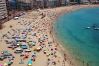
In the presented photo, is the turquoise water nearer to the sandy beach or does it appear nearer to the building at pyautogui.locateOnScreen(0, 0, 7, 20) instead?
the sandy beach

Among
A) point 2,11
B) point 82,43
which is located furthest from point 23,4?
point 82,43

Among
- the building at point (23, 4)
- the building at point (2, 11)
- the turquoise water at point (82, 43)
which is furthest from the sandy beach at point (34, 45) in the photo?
the building at point (23, 4)

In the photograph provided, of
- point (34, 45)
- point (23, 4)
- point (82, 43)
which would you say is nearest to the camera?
point (34, 45)

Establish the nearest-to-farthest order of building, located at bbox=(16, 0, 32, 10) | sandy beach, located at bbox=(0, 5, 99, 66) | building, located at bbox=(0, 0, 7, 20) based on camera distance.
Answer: sandy beach, located at bbox=(0, 5, 99, 66), building, located at bbox=(0, 0, 7, 20), building, located at bbox=(16, 0, 32, 10)

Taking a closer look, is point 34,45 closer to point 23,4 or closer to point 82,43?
point 82,43

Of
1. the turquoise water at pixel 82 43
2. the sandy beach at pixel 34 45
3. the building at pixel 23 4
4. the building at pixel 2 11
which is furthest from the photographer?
the building at pixel 23 4

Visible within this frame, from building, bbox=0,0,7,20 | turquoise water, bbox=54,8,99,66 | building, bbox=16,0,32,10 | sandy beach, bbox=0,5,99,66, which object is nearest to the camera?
sandy beach, bbox=0,5,99,66

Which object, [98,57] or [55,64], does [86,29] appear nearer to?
[98,57]

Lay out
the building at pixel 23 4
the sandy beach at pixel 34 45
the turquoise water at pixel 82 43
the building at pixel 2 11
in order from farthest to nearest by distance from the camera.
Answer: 1. the building at pixel 23 4
2. the building at pixel 2 11
3. the turquoise water at pixel 82 43
4. the sandy beach at pixel 34 45

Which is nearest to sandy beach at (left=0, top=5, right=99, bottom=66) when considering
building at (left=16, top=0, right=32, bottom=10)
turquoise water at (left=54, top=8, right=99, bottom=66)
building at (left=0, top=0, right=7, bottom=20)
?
turquoise water at (left=54, top=8, right=99, bottom=66)

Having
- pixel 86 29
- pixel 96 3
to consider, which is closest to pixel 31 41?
pixel 86 29

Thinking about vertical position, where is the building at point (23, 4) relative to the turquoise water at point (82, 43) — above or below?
above

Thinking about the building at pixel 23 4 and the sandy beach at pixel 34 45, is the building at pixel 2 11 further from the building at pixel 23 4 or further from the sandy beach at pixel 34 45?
the building at pixel 23 4
